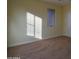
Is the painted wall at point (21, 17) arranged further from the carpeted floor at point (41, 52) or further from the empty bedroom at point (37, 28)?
the carpeted floor at point (41, 52)

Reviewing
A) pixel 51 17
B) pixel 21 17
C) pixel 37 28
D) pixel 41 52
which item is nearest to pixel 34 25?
pixel 37 28

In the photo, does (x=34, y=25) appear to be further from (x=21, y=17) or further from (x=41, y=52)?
(x=41, y=52)

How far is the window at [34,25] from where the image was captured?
374 cm

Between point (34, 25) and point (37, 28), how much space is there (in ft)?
0.75

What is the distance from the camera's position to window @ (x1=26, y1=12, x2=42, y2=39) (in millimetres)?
3744

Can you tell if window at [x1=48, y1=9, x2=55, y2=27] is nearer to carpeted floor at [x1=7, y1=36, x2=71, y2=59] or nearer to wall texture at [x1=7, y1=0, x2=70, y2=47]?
wall texture at [x1=7, y1=0, x2=70, y2=47]

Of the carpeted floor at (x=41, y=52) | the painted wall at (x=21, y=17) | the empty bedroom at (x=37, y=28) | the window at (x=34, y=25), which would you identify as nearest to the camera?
the carpeted floor at (x=41, y=52)

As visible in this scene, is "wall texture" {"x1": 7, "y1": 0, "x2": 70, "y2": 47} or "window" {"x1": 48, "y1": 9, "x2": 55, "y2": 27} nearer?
"wall texture" {"x1": 7, "y1": 0, "x2": 70, "y2": 47}

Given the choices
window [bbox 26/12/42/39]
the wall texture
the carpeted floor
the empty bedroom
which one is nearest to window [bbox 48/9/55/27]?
the empty bedroom

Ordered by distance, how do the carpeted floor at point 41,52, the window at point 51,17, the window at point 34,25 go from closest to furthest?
1. the carpeted floor at point 41,52
2. the window at point 34,25
3. the window at point 51,17

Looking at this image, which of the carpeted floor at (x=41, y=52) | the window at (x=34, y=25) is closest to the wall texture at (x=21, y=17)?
the window at (x=34, y=25)

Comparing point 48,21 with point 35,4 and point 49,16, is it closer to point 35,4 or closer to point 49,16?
point 49,16
